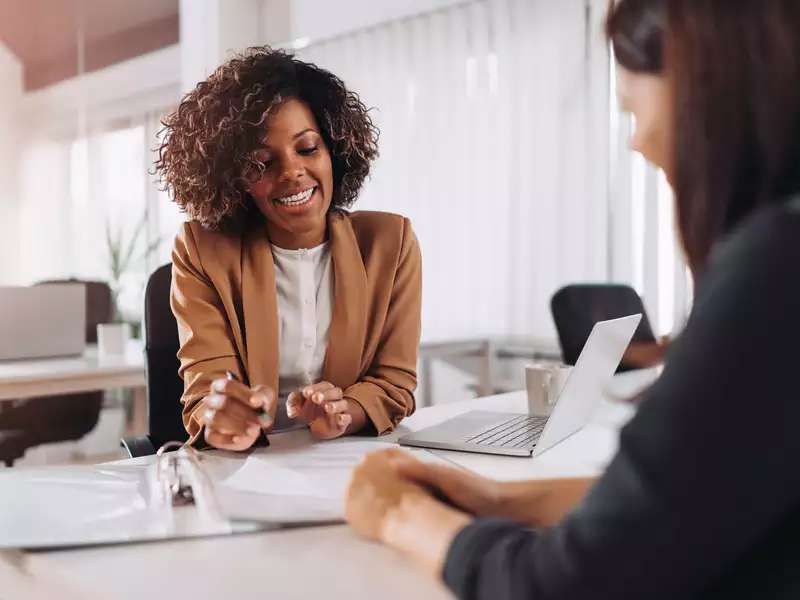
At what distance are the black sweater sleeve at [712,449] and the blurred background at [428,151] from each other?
2081 mm

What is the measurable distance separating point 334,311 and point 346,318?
35 millimetres

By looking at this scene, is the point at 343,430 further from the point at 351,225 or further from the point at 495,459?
the point at 351,225

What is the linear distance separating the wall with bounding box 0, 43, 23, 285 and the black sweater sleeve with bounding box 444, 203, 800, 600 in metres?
5.38

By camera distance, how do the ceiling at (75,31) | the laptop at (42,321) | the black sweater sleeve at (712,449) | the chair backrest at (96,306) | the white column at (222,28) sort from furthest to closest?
the ceiling at (75,31)
the white column at (222,28)
the chair backrest at (96,306)
the laptop at (42,321)
the black sweater sleeve at (712,449)

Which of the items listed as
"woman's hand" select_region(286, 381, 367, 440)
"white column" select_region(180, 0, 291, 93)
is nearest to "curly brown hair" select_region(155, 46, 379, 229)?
"woman's hand" select_region(286, 381, 367, 440)

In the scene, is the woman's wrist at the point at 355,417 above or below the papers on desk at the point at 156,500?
above

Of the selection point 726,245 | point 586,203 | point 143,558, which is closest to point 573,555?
point 726,245

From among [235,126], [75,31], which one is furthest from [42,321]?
[75,31]

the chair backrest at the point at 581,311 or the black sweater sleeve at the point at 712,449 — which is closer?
the black sweater sleeve at the point at 712,449

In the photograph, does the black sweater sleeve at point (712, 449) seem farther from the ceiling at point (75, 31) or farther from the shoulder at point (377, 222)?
the ceiling at point (75, 31)

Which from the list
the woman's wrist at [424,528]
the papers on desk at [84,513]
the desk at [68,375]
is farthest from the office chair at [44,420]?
the woman's wrist at [424,528]

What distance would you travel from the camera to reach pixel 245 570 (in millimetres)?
719

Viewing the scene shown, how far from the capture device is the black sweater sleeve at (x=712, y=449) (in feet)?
1.57

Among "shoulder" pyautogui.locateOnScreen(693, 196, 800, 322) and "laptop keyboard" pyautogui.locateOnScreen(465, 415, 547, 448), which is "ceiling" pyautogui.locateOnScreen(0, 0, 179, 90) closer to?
"laptop keyboard" pyautogui.locateOnScreen(465, 415, 547, 448)
